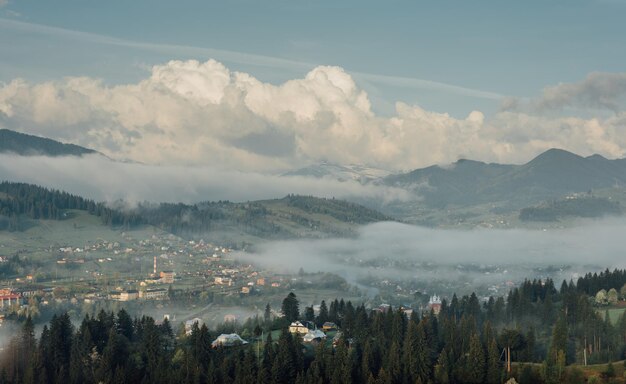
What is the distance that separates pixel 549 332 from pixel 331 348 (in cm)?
4846

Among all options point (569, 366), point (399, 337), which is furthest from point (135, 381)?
point (569, 366)

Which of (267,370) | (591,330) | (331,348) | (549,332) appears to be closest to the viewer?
(267,370)

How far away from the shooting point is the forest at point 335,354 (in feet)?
403

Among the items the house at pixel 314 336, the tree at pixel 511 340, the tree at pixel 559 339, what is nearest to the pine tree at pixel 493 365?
the tree at pixel 511 340

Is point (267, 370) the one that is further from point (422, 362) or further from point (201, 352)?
point (422, 362)

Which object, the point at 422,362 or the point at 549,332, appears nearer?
the point at 422,362

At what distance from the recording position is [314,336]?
5689 inches

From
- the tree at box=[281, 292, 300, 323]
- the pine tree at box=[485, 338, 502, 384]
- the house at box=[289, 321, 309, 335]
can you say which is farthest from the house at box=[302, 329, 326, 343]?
the pine tree at box=[485, 338, 502, 384]

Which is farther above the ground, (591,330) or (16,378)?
(591,330)

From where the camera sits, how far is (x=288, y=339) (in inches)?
5123

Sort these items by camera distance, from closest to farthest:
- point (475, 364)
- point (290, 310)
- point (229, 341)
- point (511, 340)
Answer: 1. point (475, 364)
2. point (511, 340)
3. point (229, 341)
4. point (290, 310)

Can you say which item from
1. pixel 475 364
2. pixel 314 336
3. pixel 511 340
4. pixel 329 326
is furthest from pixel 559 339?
pixel 329 326

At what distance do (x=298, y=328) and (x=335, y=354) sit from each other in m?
26.2

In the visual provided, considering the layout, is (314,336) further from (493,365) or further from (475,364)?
(493,365)
